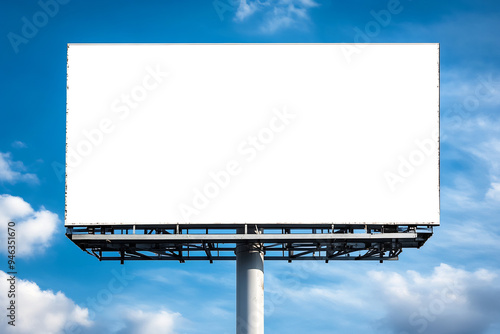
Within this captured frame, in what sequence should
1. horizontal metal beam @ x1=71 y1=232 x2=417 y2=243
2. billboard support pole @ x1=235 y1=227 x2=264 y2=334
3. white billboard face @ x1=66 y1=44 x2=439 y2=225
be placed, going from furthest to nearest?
white billboard face @ x1=66 y1=44 x2=439 y2=225 → billboard support pole @ x1=235 y1=227 x2=264 y2=334 → horizontal metal beam @ x1=71 y1=232 x2=417 y2=243

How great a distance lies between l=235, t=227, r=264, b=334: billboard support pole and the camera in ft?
106

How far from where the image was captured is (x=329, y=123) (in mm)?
32969

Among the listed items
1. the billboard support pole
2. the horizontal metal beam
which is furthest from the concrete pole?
the horizontal metal beam

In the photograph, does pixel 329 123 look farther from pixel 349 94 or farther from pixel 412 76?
pixel 412 76

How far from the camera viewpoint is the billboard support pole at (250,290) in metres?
32.2

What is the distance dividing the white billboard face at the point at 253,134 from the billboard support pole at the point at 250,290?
1.36 m

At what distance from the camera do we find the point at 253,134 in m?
32.8

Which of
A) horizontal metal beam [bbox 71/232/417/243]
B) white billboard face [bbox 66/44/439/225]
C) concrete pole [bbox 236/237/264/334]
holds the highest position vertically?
white billboard face [bbox 66/44/439/225]

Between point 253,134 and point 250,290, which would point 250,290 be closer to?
point 250,290

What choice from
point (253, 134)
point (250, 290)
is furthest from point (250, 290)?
point (253, 134)

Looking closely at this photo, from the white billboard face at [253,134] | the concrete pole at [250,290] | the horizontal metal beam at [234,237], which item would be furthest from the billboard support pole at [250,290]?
the white billboard face at [253,134]

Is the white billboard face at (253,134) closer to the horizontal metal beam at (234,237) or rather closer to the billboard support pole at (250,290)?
the horizontal metal beam at (234,237)

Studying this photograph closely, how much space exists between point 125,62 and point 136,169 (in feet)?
13.8

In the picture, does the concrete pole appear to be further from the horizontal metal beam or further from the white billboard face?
the white billboard face
